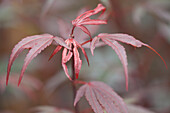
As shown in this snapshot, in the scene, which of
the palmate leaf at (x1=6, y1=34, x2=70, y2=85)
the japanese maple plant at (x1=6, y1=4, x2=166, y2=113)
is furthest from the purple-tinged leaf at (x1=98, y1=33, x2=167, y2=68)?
the palmate leaf at (x1=6, y1=34, x2=70, y2=85)

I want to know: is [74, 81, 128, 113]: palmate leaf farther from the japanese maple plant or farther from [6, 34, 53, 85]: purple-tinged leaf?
[6, 34, 53, 85]: purple-tinged leaf

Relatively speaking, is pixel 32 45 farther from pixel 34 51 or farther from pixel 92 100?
pixel 92 100

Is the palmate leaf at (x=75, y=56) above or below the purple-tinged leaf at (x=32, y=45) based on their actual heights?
below

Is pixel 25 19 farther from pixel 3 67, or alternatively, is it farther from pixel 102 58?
pixel 102 58

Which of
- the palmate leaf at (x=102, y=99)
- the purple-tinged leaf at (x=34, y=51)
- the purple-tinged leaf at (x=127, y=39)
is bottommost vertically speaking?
the palmate leaf at (x=102, y=99)

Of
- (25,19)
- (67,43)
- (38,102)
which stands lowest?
(38,102)

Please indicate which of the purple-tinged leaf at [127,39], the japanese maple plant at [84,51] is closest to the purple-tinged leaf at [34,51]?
the japanese maple plant at [84,51]

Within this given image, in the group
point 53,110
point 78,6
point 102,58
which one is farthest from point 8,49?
point 53,110

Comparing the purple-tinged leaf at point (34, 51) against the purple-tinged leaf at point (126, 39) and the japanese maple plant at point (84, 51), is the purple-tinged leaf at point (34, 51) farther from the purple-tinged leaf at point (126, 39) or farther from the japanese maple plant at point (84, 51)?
the purple-tinged leaf at point (126, 39)
